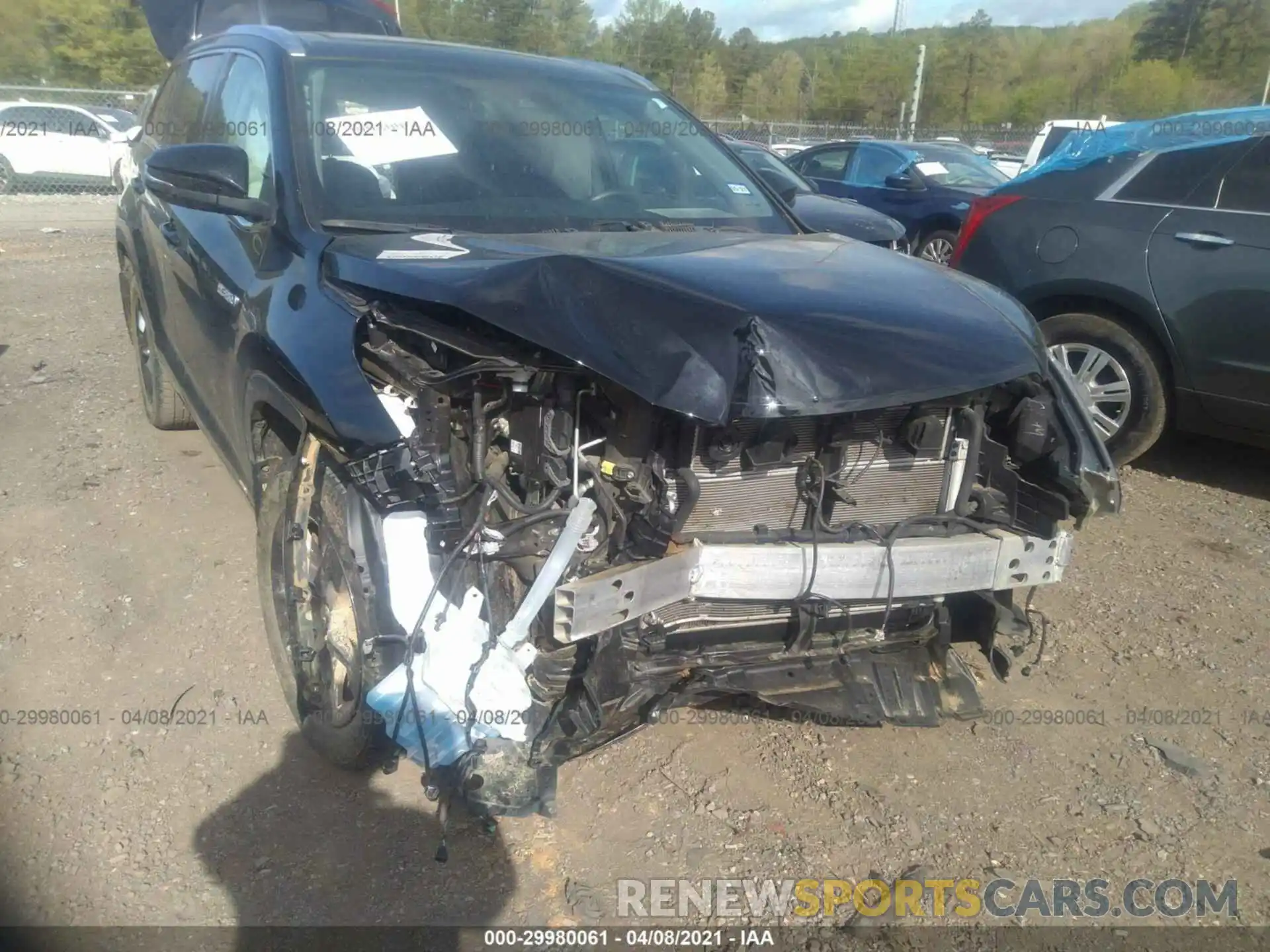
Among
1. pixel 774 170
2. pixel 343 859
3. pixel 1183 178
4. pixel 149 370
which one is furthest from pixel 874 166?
pixel 343 859

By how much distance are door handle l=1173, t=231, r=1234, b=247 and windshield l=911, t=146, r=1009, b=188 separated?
5.80 m

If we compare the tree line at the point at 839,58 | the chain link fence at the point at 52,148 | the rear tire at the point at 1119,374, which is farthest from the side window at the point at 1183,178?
the tree line at the point at 839,58

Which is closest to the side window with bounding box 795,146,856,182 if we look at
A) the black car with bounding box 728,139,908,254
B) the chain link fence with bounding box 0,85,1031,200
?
the chain link fence with bounding box 0,85,1031,200

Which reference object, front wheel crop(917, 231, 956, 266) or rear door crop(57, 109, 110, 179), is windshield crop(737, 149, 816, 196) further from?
rear door crop(57, 109, 110, 179)

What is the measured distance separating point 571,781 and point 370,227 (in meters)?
1.64

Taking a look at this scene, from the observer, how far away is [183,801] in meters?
2.51

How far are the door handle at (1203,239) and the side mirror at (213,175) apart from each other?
161 inches

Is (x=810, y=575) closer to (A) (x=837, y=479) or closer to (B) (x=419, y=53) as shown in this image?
Result: (A) (x=837, y=479)

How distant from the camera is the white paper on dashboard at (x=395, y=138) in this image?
Result: 9.52 feet

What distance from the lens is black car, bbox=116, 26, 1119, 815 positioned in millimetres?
2096

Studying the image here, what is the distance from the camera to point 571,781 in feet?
8.72

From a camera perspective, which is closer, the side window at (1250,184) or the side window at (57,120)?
the side window at (1250,184)

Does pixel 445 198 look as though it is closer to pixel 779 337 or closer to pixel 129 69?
pixel 779 337

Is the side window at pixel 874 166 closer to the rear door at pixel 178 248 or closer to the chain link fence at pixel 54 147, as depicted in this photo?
the chain link fence at pixel 54 147
